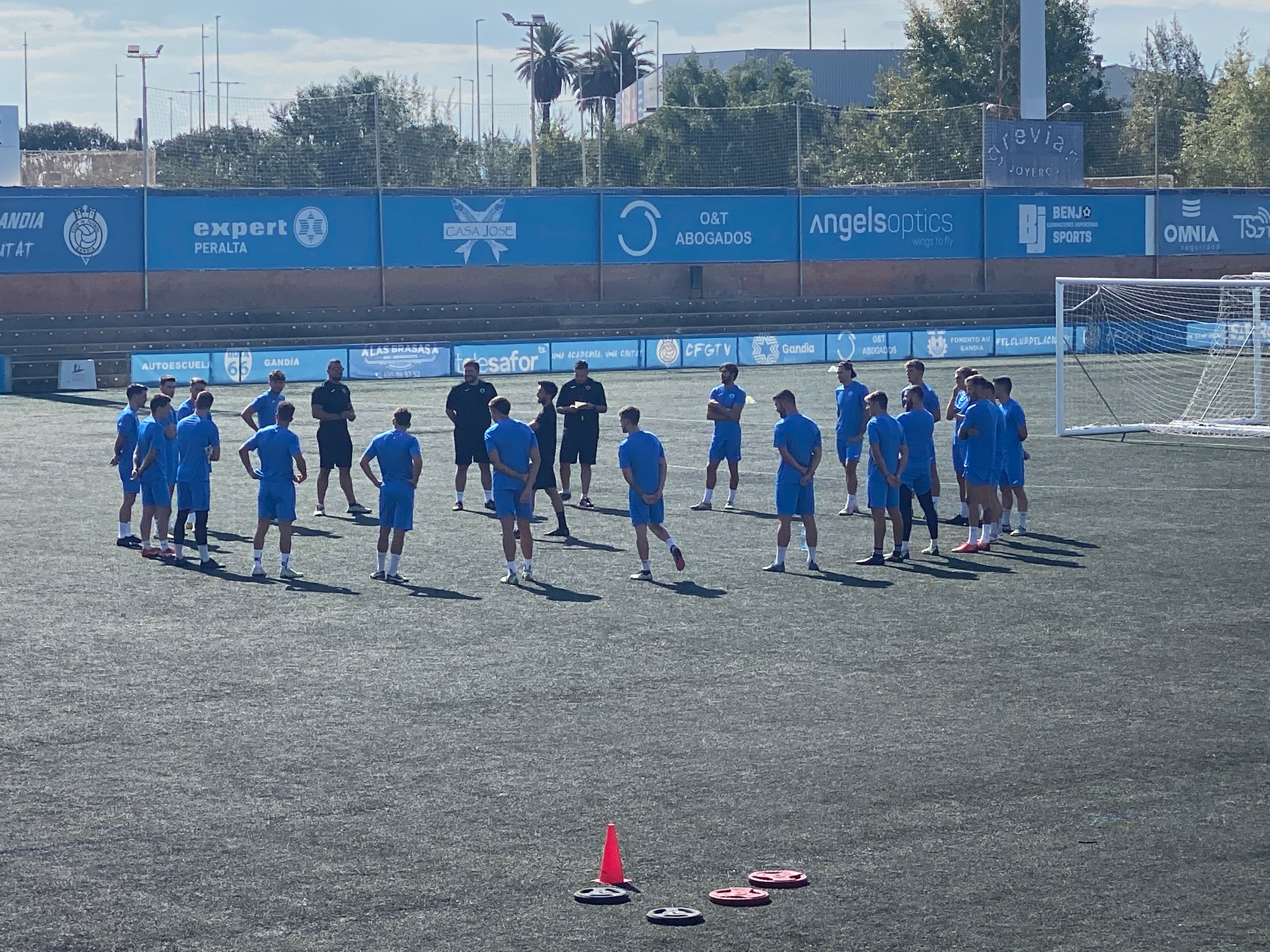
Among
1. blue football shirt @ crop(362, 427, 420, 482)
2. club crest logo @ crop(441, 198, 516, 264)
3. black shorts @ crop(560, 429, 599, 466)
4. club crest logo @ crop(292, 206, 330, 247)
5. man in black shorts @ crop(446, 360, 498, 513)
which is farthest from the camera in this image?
Answer: club crest logo @ crop(441, 198, 516, 264)

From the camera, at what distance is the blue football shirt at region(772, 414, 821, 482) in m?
16.1

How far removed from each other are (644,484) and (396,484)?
261 centimetres

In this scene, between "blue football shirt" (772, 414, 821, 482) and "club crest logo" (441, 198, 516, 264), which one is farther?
"club crest logo" (441, 198, 516, 264)

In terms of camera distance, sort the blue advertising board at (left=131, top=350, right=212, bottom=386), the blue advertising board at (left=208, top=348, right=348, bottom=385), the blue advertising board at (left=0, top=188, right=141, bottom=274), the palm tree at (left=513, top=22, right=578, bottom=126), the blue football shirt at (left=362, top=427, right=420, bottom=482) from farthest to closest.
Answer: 1. the palm tree at (left=513, top=22, right=578, bottom=126)
2. the blue advertising board at (left=0, top=188, right=141, bottom=274)
3. the blue advertising board at (left=208, top=348, right=348, bottom=385)
4. the blue advertising board at (left=131, top=350, right=212, bottom=386)
5. the blue football shirt at (left=362, top=427, right=420, bottom=482)

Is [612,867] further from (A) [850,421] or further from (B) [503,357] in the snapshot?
(B) [503,357]

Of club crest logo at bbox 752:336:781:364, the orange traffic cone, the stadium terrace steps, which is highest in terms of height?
the stadium terrace steps

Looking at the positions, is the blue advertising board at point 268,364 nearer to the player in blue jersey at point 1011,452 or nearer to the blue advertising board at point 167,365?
the blue advertising board at point 167,365

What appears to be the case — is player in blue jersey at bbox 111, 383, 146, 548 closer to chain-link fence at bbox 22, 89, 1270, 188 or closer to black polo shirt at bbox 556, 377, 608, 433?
black polo shirt at bbox 556, 377, 608, 433

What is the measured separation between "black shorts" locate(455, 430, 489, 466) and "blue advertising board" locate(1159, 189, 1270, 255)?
43839 mm

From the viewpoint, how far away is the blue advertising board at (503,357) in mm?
44750

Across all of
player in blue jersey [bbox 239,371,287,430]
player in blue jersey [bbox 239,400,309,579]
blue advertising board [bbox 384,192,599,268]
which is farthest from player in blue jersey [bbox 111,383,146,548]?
blue advertising board [bbox 384,192,599,268]

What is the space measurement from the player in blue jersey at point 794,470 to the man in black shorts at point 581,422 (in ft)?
15.4

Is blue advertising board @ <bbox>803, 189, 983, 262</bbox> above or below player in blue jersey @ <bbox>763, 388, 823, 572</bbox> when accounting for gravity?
above

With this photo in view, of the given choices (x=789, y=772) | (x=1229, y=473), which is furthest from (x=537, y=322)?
(x=789, y=772)
